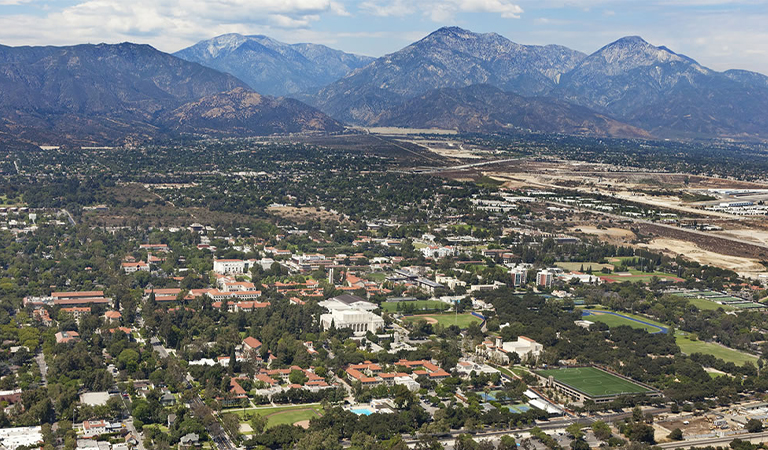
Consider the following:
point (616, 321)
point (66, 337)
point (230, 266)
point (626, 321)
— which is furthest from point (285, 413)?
point (230, 266)

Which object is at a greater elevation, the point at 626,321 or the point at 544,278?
the point at 544,278

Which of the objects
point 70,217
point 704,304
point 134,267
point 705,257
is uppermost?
point 705,257

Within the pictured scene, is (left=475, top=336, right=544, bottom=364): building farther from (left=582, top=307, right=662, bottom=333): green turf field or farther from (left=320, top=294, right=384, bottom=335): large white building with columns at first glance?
(left=582, top=307, right=662, bottom=333): green turf field

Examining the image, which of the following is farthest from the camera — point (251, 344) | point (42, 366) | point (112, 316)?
point (112, 316)

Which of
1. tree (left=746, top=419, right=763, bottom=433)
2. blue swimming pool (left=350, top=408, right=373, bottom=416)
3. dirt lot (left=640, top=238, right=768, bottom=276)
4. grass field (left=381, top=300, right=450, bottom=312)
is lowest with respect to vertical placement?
grass field (left=381, top=300, right=450, bottom=312)

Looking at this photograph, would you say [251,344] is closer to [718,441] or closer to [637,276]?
[718,441]

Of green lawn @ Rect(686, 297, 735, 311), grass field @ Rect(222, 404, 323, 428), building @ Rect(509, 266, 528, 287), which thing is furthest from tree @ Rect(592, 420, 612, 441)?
building @ Rect(509, 266, 528, 287)

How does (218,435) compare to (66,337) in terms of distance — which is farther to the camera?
(66,337)

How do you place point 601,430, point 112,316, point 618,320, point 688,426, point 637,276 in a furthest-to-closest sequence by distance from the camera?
point 637,276
point 618,320
point 112,316
point 688,426
point 601,430
